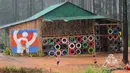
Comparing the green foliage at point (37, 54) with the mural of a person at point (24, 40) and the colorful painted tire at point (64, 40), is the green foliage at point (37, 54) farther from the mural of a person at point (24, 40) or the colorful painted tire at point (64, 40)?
the colorful painted tire at point (64, 40)

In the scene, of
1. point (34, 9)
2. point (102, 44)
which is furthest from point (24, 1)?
point (102, 44)

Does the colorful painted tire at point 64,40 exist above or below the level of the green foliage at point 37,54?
above

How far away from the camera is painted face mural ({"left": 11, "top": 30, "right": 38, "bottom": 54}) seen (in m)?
21.8

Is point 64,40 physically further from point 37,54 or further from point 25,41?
point 25,41

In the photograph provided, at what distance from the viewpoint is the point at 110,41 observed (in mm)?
23469

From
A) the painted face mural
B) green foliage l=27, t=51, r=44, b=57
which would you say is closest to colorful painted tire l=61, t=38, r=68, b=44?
green foliage l=27, t=51, r=44, b=57

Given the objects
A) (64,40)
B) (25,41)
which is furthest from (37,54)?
(64,40)

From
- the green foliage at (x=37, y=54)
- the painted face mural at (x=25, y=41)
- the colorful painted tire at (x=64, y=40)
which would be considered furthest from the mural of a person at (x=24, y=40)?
the colorful painted tire at (x=64, y=40)

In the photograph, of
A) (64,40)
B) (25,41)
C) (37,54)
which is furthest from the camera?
(25,41)

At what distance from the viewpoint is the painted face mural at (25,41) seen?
2177 centimetres

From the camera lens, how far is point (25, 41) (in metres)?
21.9

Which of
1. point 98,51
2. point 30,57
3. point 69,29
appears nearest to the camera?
point 30,57

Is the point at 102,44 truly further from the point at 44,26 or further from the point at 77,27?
the point at 44,26

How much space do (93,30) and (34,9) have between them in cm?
A: 3651
